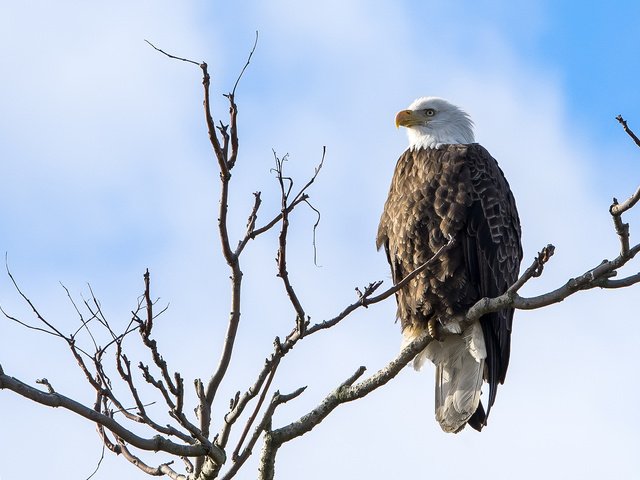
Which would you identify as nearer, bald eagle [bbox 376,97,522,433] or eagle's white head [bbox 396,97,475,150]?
bald eagle [bbox 376,97,522,433]

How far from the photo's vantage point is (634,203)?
343cm

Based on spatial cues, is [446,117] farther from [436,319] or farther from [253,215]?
[253,215]

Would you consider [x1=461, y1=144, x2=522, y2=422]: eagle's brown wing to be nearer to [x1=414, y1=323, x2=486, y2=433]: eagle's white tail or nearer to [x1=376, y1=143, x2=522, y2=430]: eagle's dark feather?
[x1=376, y1=143, x2=522, y2=430]: eagle's dark feather

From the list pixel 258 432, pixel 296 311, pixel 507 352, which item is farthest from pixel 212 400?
pixel 507 352

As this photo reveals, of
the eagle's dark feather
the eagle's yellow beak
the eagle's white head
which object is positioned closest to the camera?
the eagle's dark feather

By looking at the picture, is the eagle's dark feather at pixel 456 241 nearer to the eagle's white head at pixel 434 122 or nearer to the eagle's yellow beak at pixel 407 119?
the eagle's white head at pixel 434 122

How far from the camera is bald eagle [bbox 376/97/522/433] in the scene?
566 cm

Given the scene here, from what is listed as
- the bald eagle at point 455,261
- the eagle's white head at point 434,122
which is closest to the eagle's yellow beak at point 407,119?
the eagle's white head at point 434,122

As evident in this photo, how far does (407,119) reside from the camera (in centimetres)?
658

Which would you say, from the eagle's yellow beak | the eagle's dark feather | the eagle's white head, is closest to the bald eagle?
the eagle's dark feather

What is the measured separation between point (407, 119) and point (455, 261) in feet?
4.24

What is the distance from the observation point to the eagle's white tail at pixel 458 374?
226 inches

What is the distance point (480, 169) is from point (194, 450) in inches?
117

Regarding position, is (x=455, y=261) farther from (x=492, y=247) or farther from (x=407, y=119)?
(x=407, y=119)
